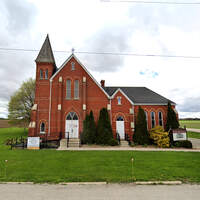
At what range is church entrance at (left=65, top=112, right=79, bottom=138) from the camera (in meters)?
18.1

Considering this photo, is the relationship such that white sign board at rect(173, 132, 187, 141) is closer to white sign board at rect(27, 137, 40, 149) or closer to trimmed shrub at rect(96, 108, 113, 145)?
trimmed shrub at rect(96, 108, 113, 145)

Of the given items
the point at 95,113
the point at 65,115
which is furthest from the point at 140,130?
the point at 65,115

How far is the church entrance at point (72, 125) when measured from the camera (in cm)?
1809

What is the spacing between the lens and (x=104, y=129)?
16641mm

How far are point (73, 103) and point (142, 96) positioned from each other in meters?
11.4

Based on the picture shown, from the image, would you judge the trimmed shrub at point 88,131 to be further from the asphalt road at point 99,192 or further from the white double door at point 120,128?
the asphalt road at point 99,192

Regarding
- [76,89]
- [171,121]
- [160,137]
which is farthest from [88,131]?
[171,121]

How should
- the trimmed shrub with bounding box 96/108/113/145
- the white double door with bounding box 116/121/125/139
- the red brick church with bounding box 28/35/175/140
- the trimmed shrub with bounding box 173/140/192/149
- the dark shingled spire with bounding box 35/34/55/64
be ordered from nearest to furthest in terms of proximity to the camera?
the trimmed shrub with bounding box 173/140/192/149 < the trimmed shrub with bounding box 96/108/113/145 < the red brick church with bounding box 28/35/175/140 < the white double door with bounding box 116/121/125/139 < the dark shingled spire with bounding box 35/34/55/64

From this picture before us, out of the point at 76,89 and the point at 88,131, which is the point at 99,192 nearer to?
the point at 88,131

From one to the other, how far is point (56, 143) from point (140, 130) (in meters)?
11.0

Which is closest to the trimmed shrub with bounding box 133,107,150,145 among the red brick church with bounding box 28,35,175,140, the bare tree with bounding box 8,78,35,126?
the red brick church with bounding box 28,35,175,140

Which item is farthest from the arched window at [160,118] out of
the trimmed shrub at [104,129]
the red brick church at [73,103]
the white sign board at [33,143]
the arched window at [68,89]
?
the white sign board at [33,143]

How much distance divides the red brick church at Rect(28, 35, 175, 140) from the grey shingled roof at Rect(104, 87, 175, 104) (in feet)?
0.52

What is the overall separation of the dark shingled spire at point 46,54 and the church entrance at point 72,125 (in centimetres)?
894
